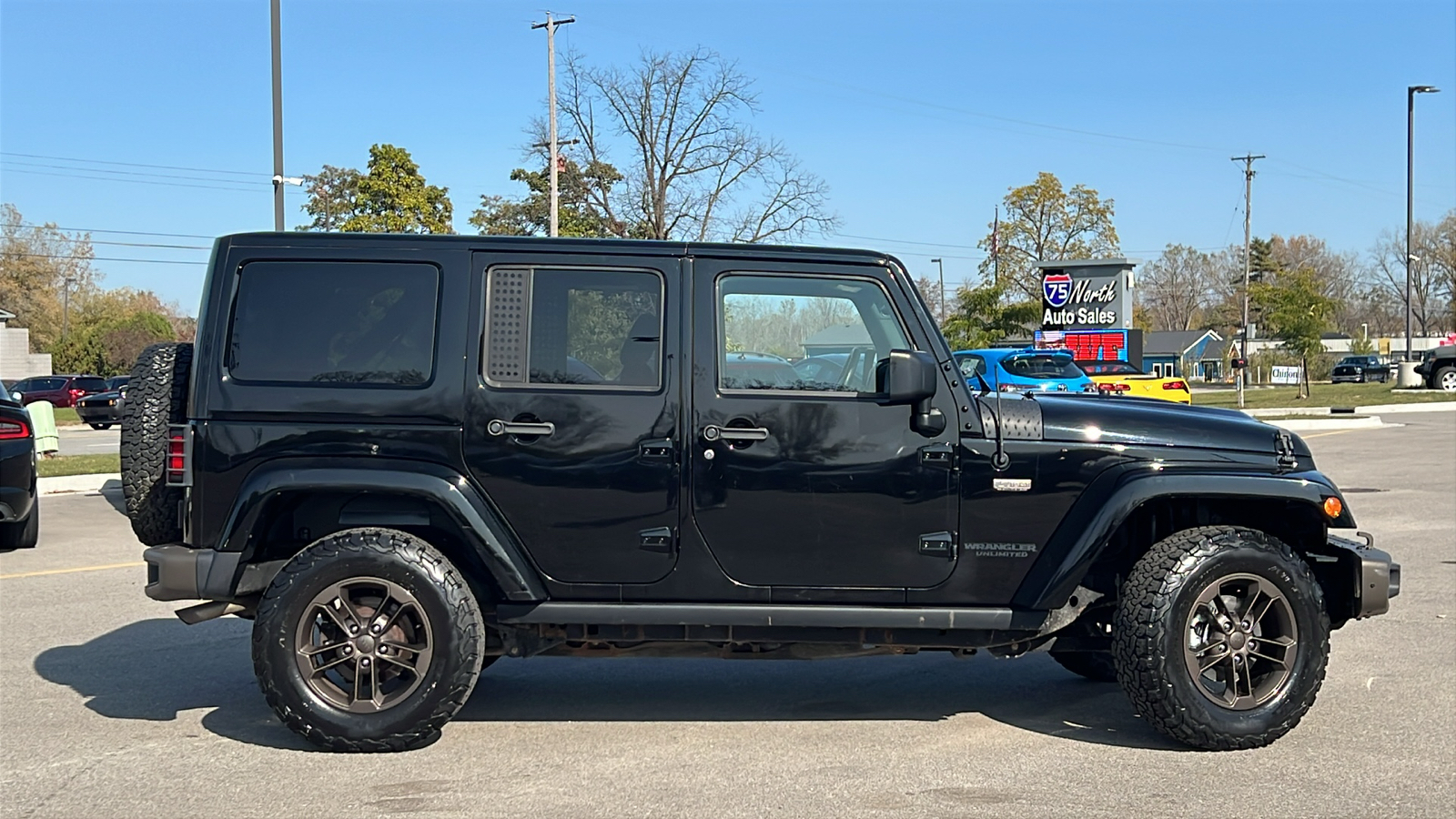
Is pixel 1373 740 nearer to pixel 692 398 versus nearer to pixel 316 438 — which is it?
pixel 692 398

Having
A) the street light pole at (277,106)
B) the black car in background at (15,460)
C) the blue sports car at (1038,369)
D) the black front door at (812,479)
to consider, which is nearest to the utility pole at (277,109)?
the street light pole at (277,106)

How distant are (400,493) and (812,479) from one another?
1648 millimetres

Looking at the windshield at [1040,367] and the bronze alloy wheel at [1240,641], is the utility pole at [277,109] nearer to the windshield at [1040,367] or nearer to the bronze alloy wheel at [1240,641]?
the windshield at [1040,367]

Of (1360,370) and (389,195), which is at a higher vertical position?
(389,195)

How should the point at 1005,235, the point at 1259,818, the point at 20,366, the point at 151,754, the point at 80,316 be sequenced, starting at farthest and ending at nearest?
the point at 80,316 < the point at 1005,235 < the point at 20,366 < the point at 151,754 < the point at 1259,818

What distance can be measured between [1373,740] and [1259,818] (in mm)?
1234

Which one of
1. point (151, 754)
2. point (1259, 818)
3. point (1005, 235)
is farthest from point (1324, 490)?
point (1005, 235)

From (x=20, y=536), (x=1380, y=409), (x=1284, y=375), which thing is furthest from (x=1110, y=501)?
(x=1284, y=375)

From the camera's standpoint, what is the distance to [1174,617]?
5.02 m

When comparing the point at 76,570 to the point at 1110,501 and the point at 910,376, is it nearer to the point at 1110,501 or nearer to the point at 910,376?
the point at 910,376

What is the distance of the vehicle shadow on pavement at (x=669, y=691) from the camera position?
18.3 feet

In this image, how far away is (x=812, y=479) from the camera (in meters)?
5.04

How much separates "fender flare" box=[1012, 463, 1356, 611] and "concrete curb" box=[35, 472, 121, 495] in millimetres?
13895

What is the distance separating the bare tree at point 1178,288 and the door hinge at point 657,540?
113724 millimetres
